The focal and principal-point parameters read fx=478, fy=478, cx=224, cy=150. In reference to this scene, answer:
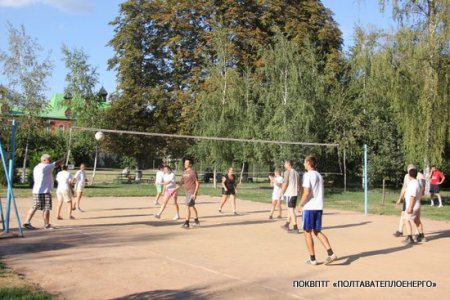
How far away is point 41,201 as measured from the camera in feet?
40.3

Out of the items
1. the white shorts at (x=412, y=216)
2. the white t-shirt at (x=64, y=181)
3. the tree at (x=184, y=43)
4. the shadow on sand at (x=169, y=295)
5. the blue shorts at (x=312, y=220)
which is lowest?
the shadow on sand at (x=169, y=295)

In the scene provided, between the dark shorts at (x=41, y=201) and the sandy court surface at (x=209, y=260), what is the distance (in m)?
0.69

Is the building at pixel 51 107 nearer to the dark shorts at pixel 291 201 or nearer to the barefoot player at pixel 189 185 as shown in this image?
the barefoot player at pixel 189 185

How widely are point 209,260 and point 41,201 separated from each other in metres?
5.55

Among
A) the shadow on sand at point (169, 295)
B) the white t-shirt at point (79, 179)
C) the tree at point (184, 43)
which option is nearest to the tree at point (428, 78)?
the tree at point (184, 43)

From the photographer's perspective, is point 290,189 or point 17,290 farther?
point 290,189

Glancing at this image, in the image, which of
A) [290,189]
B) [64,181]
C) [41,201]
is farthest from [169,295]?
[64,181]

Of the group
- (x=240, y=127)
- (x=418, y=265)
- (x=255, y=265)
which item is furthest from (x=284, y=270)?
(x=240, y=127)

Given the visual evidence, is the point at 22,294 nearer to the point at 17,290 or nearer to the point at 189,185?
the point at 17,290

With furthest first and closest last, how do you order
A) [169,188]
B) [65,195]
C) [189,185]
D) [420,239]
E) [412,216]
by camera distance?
[169,188] → [65,195] → [189,185] → [420,239] → [412,216]

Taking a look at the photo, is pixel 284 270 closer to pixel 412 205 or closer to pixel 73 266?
pixel 73 266

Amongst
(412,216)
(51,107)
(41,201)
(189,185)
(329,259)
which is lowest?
(329,259)

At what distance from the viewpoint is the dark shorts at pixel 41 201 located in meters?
12.2

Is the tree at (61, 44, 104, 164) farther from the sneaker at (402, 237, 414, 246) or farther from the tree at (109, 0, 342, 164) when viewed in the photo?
the sneaker at (402, 237, 414, 246)
